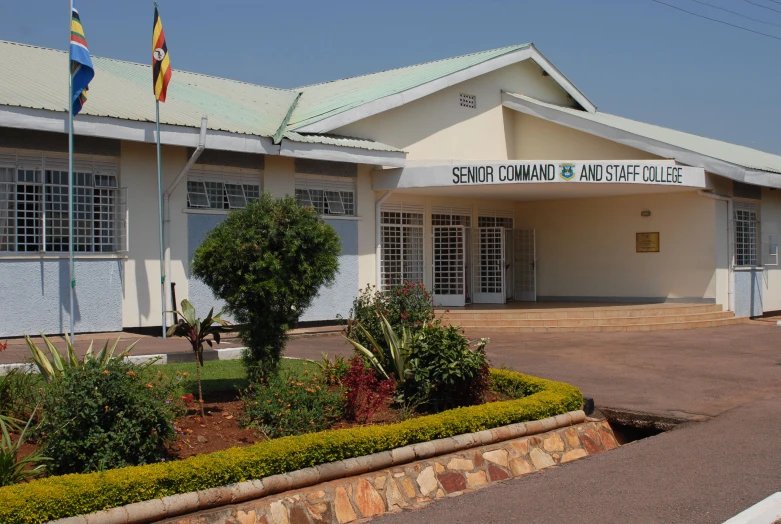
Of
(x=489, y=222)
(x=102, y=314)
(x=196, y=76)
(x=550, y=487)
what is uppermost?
(x=196, y=76)

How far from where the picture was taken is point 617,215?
20984mm

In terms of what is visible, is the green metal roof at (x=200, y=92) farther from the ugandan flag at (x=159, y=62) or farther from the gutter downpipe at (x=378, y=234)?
the gutter downpipe at (x=378, y=234)

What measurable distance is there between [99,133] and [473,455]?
8670 millimetres

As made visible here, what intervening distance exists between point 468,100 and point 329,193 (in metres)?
5.09

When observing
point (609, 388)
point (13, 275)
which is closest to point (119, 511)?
point (609, 388)

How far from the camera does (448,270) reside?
20172mm

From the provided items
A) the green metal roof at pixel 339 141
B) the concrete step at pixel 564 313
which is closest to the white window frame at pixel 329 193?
the green metal roof at pixel 339 141

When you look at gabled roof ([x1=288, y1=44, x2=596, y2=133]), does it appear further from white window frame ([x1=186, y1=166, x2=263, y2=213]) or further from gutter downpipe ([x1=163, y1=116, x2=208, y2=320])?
gutter downpipe ([x1=163, y1=116, x2=208, y2=320])

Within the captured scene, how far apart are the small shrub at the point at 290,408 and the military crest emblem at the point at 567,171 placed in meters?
10.9

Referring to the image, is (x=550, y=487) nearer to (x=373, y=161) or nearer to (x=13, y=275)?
(x=13, y=275)

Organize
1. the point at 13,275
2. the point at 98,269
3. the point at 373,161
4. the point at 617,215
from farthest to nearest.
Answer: the point at 617,215 → the point at 373,161 → the point at 98,269 → the point at 13,275

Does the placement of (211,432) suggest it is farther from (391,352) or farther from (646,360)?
(646,360)

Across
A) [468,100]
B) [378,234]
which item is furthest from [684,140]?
[378,234]

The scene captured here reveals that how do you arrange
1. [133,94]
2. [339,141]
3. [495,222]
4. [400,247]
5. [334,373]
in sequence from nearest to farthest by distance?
1. [334,373]
2. [133,94]
3. [339,141]
4. [400,247]
5. [495,222]
